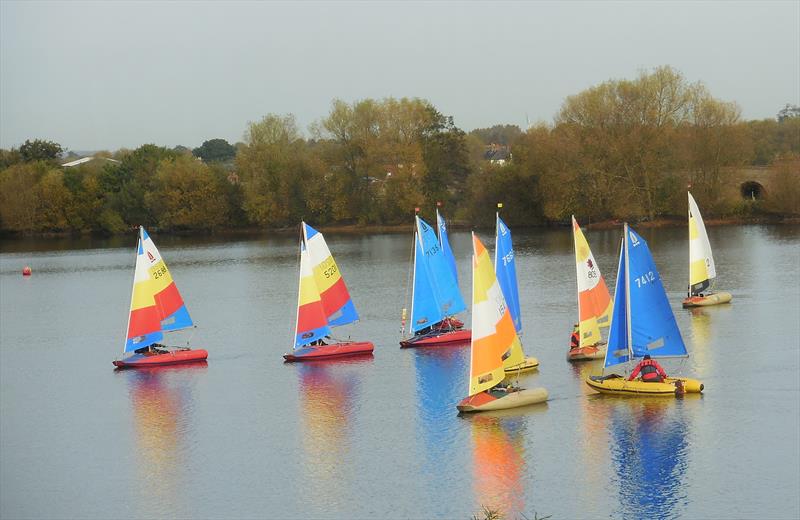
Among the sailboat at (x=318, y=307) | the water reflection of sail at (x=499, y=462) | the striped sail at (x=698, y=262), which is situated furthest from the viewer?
the striped sail at (x=698, y=262)

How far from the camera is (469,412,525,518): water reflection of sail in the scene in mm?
28219

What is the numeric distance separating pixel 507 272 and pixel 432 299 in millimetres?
4180

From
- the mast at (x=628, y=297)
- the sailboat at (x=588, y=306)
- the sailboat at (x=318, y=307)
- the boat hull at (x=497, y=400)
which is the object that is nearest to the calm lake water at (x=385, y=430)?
the boat hull at (x=497, y=400)

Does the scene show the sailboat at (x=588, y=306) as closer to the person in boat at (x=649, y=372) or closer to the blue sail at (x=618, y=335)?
the blue sail at (x=618, y=335)

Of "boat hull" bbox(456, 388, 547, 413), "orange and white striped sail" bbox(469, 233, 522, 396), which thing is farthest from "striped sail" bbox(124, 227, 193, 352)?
"orange and white striped sail" bbox(469, 233, 522, 396)

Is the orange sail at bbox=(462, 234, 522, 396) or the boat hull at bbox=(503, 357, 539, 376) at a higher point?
the orange sail at bbox=(462, 234, 522, 396)

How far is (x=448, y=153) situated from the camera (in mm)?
127000

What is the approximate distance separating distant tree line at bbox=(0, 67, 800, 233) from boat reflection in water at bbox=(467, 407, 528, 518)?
7453 cm

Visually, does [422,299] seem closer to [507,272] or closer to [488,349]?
[507,272]

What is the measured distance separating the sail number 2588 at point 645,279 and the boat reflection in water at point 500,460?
5.86 metres

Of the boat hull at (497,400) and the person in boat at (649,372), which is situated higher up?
the person in boat at (649,372)

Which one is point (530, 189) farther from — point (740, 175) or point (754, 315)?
point (754, 315)

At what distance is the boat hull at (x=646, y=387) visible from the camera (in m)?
35.5

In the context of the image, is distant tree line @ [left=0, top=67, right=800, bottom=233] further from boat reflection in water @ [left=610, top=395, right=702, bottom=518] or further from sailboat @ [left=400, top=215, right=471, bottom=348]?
boat reflection in water @ [left=610, top=395, right=702, bottom=518]
